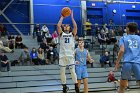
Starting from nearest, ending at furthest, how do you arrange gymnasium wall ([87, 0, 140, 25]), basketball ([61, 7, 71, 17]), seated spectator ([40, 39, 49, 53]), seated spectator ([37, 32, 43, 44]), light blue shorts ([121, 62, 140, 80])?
light blue shorts ([121, 62, 140, 80]) → basketball ([61, 7, 71, 17]) → seated spectator ([40, 39, 49, 53]) → seated spectator ([37, 32, 43, 44]) → gymnasium wall ([87, 0, 140, 25])

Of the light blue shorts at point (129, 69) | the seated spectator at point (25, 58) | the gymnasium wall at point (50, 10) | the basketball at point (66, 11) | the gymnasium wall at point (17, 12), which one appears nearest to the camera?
the light blue shorts at point (129, 69)


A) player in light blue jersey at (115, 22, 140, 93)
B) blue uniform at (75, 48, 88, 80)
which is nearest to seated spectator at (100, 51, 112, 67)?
blue uniform at (75, 48, 88, 80)

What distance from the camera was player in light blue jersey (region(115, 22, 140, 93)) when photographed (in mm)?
6891

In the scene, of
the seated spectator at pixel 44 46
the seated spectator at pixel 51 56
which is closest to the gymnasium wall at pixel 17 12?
the seated spectator at pixel 44 46

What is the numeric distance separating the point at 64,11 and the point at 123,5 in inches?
776

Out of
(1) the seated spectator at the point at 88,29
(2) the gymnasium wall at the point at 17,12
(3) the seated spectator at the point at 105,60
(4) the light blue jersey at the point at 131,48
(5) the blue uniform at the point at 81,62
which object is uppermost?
(2) the gymnasium wall at the point at 17,12

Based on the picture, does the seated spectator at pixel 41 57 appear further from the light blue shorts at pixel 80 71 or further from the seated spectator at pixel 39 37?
the light blue shorts at pixel 80 71

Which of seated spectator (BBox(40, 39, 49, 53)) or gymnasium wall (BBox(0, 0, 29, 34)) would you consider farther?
gymnasium wall (BBox(0, 0, 29, 34))

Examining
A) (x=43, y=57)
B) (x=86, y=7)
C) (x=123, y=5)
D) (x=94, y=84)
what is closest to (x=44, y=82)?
(x=94, y=84)

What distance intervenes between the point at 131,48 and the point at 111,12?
66.2ft

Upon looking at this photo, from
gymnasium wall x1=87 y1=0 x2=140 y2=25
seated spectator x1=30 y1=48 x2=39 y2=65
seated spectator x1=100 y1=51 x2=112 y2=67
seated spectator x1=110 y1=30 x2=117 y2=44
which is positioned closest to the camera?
seated spectator x1=30 y1=48 x2=39 y2=65

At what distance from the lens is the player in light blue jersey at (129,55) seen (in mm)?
6891

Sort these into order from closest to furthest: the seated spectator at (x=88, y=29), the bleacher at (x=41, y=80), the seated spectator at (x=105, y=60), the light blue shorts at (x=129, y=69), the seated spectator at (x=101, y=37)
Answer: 1. the light blue shorts at (x=129, y=69)
2. the bleacher at (x=41, y=80)
3. the seated spectator at (x=105, y=60)
4. the seated spectator at (x=101, y=37)
5. the seated spectator at (x=88, y=29)

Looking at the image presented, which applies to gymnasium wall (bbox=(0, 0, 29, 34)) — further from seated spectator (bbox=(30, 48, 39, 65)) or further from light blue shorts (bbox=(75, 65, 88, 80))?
light blue shorts (bbox=(75, 65, 88, 80))
